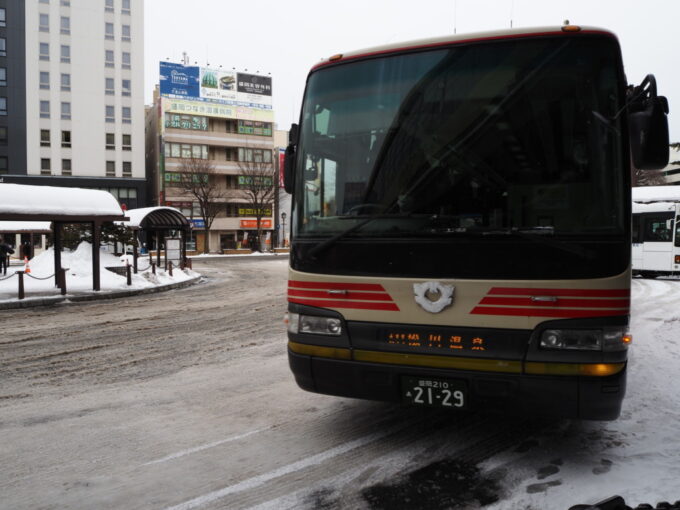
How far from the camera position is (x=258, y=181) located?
6094cm

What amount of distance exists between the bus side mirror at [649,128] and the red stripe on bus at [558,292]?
912 millimetres

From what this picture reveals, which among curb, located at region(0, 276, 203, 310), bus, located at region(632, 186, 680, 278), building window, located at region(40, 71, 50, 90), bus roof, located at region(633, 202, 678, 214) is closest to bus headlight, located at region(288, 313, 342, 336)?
curb, located at region(0, 276, 203, 310)

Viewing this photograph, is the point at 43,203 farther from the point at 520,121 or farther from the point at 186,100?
the point at 186,100

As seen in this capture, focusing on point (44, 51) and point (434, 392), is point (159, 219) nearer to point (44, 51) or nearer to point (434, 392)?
point (434, 392)

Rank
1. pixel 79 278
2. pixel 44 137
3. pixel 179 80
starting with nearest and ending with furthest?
pixel 79 278, pixel 44 137, pixel 179 80

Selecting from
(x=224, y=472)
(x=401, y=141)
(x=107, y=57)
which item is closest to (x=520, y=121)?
(x=401, y=141)

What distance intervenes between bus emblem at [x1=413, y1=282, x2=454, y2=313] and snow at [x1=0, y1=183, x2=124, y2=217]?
44.5ft

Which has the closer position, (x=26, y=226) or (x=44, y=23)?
(x=26, y=226)

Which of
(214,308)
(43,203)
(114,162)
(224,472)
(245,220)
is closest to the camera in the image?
(224,472)

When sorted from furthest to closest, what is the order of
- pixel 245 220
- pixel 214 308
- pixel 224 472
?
pixel 245 220
pixel 214 308
pixel 224 472

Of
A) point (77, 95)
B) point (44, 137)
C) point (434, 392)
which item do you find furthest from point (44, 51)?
point (434, 392)

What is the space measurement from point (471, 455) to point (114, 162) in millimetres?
61848

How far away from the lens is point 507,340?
3.45 meters

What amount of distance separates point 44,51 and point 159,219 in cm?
4203
